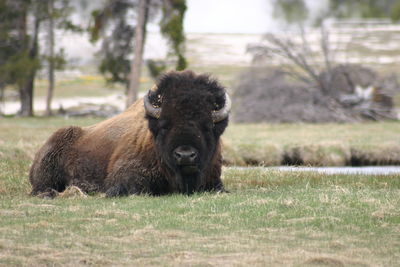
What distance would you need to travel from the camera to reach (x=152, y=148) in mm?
12070

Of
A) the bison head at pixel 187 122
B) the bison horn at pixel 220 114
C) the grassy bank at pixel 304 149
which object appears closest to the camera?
the bison head at pixel 187 122

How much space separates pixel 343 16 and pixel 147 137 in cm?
8835

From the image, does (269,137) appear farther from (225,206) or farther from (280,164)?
(225,206)

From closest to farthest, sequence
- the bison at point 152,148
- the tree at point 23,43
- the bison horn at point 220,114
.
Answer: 1. the bison at point 152,148
2. the bison horn at point 220,114
3. the tree at point 23,43

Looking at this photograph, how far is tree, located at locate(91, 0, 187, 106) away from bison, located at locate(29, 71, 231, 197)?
2414cm

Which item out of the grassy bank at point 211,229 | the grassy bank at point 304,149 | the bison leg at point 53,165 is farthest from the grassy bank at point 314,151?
the grassy bank at point 211,229

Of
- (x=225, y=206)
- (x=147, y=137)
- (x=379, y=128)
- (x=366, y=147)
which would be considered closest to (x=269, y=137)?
(x=366, y=147)

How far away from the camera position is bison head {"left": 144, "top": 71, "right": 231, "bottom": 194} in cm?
1102

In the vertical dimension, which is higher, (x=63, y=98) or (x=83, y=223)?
(x=83, y=223)

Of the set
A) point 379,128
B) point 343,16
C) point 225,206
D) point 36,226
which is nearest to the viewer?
point 36,226

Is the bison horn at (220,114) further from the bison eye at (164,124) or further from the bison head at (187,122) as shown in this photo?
the bison eye at (164,124)

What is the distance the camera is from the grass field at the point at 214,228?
715 cm

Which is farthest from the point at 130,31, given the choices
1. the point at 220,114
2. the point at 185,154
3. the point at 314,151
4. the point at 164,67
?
the point at 185,154

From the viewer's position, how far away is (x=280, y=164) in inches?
815
